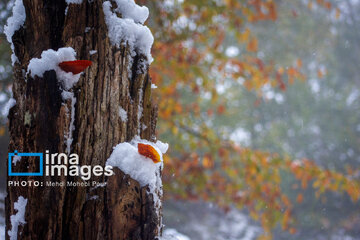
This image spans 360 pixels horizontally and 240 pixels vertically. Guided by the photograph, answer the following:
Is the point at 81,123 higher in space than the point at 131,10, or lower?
lower

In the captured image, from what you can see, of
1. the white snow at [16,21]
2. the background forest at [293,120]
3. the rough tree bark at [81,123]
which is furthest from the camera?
the background forest at [293,120]

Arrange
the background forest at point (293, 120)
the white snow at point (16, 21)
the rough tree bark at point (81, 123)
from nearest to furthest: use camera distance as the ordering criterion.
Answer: the rough tree bark at point (81, 123), the white snow at point (16, 21), the background forest at point (293, 120)

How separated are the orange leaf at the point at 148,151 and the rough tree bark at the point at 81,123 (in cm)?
8

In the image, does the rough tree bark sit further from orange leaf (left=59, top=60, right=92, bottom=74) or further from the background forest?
the background forest

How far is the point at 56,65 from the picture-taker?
1053 millimetres

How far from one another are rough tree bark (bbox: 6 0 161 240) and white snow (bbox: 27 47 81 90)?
20mm

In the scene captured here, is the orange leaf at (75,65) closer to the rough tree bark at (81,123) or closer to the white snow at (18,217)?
the rough tree bark at (81,123)

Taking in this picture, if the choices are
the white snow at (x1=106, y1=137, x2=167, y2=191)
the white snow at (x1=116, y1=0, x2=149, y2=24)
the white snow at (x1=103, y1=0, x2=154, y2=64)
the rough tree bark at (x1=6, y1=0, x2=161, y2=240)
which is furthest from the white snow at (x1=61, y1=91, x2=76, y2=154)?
the white snow at (x1=116, y1=0, x2=149, y2=24)

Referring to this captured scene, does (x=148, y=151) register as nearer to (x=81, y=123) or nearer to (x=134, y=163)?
(x=134, y=163)

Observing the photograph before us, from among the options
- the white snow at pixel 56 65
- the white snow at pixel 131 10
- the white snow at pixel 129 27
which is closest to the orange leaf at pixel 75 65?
the white snow at pixel 56 65

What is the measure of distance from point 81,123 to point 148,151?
26 cm

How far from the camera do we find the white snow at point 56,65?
1.04m

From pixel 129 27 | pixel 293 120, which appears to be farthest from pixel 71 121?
pixel 293 120

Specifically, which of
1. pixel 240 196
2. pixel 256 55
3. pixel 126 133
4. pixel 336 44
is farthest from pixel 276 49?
pixel 126 133
